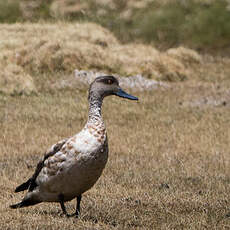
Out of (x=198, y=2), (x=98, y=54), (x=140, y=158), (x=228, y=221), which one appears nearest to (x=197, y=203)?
(x=228, y=221)

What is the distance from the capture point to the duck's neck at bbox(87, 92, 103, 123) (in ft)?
23.6

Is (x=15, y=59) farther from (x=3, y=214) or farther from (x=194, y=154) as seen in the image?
(x=3, y=214)

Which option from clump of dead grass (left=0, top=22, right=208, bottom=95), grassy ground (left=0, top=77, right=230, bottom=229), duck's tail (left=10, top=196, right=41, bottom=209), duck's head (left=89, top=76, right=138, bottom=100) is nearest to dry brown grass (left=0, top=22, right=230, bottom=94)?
clump of dead grass (left=0, top=22, right=208, bottom=95)

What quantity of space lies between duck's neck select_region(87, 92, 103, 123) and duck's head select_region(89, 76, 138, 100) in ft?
0.13

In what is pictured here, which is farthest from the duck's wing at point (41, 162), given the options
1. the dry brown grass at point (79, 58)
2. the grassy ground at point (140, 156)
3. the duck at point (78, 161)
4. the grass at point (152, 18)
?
the grass at point (152, 18)

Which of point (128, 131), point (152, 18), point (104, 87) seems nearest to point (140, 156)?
point (128, 131)

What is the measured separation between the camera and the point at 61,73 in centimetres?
2366

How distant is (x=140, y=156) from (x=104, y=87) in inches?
230

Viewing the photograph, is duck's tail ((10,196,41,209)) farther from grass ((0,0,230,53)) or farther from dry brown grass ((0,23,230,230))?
grass ((0,0,230,53))

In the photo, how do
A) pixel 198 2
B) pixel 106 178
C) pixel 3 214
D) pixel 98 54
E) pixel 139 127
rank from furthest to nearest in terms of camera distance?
pixel 198 2 → pixel 98 54 → pixel 139 127 → pixel 106 178 → pixel 3 214

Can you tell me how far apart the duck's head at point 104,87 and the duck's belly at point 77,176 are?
76 centimetres

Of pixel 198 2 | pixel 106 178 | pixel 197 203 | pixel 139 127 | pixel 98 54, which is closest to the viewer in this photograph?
pixel 197 203

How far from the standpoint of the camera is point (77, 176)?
7039mm

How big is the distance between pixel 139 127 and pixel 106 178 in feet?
19.4
